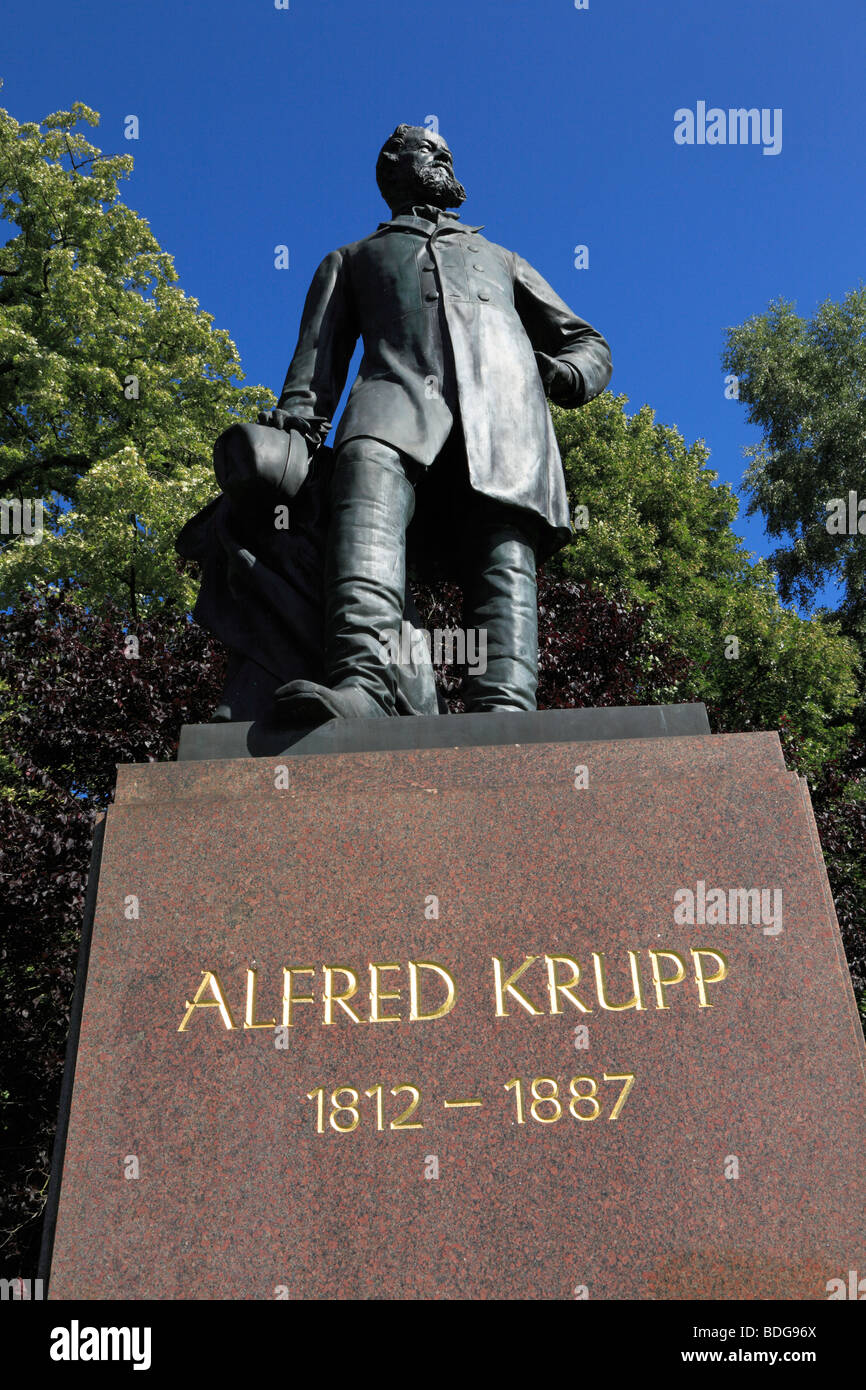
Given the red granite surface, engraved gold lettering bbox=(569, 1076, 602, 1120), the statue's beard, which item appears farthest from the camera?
the statue's beard

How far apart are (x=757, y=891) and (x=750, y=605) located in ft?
54.0

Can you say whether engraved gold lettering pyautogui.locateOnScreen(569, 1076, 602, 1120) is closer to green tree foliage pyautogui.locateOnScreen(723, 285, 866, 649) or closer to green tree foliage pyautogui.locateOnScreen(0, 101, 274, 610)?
green tree foliage pyautogui.locateOnScreen(0, 101, 274, 610)

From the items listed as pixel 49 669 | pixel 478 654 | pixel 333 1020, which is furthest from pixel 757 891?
pixel 49 669

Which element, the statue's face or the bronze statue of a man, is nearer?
the bronze statue of a man

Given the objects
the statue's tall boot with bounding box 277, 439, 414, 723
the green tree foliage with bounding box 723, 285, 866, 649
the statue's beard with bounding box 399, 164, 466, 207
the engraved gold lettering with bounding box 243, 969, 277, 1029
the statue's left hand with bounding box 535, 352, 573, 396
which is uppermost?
the green tree foliage with bounding box 723, 285, 866, 649

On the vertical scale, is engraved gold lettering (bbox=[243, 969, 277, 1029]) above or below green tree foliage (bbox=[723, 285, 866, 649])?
below

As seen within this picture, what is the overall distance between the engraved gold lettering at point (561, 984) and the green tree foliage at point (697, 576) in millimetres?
11676

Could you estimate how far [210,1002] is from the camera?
3318 millimetres

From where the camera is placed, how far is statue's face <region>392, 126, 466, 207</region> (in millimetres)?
5477

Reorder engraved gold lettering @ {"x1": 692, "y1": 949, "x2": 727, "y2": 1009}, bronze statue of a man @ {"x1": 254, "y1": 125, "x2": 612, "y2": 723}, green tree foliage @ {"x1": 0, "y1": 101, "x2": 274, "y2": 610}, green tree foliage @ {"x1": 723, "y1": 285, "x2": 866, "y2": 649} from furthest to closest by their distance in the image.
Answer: green tree foliage @ {"x1": 723, "y1": 285, "x2": 866, "y2": 649} < green tree foliage @ {"x1": 0, "y1": 101, "x2": 274, "y2": 610} < bronze statue of a man @ {"x1": 254, "y1": 125, "x2": 612, "y2": 723} < engraved gold lettering @ {"x1": 692, "y1": 949, "x2": 727, "y2": 1009}

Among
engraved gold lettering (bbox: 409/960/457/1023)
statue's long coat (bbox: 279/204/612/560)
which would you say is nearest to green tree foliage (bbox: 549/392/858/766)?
statue's long coat (bbox: 279/204/612/560)

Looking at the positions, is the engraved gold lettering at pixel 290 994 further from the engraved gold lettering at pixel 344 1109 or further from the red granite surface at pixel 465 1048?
the engraved gold lettering at pixel 344 1109

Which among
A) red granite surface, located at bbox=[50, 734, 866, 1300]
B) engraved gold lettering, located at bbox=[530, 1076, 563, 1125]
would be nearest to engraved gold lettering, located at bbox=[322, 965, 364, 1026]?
red granite surface, located at bbox=[50, 734, 866, 1300]

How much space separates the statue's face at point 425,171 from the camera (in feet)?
18.0
